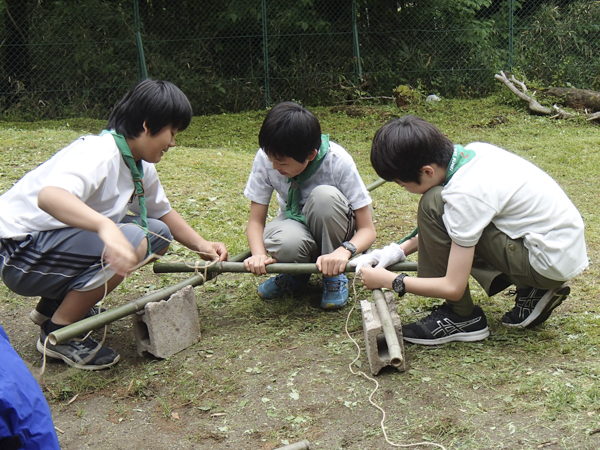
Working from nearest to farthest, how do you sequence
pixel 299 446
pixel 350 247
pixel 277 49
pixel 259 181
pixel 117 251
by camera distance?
pixel 299 446 < pixel 117 251 < pixel 350 247 < pixel 259 181 < pixel 277 49

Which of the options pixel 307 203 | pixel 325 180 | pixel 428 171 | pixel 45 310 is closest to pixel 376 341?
pixel 428 171

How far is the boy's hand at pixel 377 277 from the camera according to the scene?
256 centimetres

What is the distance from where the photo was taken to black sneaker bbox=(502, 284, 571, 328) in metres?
2.58

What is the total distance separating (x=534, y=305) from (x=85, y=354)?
1.90m

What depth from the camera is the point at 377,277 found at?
259cm

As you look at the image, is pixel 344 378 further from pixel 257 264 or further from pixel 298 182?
pixel 298 182

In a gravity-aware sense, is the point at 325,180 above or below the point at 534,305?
above

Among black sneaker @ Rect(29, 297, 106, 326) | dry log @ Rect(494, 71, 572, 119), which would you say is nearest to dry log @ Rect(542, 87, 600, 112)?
dry log @ Rect(494, 71, 572, 119)

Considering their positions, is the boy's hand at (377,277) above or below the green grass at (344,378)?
above

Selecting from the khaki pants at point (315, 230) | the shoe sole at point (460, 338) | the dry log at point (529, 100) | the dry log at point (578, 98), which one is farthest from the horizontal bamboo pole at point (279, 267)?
the dry log at point (578, 98)

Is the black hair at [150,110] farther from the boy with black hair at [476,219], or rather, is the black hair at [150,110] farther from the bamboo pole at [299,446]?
the bamboo pole at [299,446]

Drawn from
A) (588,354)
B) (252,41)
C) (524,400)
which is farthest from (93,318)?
(252,41)

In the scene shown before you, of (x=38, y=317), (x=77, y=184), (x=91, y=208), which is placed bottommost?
(x=38, y=317)

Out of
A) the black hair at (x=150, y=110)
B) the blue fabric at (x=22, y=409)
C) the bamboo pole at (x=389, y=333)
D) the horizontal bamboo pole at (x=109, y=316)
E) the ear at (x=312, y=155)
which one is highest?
the black hair at (x=150, y=110)
